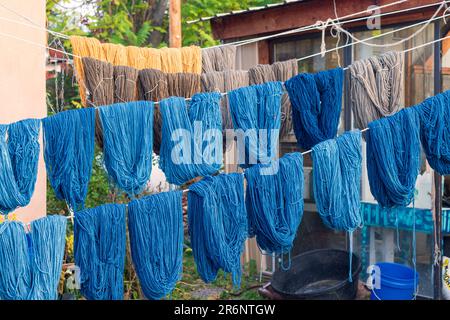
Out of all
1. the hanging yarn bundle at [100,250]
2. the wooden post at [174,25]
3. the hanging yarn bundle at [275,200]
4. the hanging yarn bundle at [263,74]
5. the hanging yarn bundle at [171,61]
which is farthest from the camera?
the wooden post at [174,25]

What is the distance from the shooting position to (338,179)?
3.93 meters

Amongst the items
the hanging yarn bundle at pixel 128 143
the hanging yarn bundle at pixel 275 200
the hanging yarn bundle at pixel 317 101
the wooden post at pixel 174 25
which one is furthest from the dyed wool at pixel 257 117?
the wooden post at pixel 174 25

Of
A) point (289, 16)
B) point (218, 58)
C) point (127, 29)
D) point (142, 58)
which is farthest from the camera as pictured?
point (127, 29)

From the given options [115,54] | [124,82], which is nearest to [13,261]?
[124,82]

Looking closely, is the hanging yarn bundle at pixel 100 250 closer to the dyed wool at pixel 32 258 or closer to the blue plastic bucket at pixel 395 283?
the dyed wool at pixel 32 258

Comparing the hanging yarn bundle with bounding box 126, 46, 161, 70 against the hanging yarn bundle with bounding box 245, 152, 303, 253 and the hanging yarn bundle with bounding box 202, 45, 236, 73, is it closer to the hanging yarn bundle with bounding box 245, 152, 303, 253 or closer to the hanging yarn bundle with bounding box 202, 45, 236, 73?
the hanging yarn bundle with bounding box 202, 45, 236, 73

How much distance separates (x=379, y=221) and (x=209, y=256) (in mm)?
2888

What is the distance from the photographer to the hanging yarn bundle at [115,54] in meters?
4.35

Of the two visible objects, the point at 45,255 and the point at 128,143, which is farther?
the point at 128,143

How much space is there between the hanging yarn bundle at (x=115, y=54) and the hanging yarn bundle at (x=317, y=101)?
3.95ft

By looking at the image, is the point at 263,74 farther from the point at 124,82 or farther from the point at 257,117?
the point at 124,82

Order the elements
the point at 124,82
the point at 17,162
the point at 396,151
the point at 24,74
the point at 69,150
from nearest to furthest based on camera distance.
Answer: the point at 17,162 < the point at 69,150 < the point at 396,151 < the point at 124,82 < the point at 24,74

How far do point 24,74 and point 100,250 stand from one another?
2641mm
